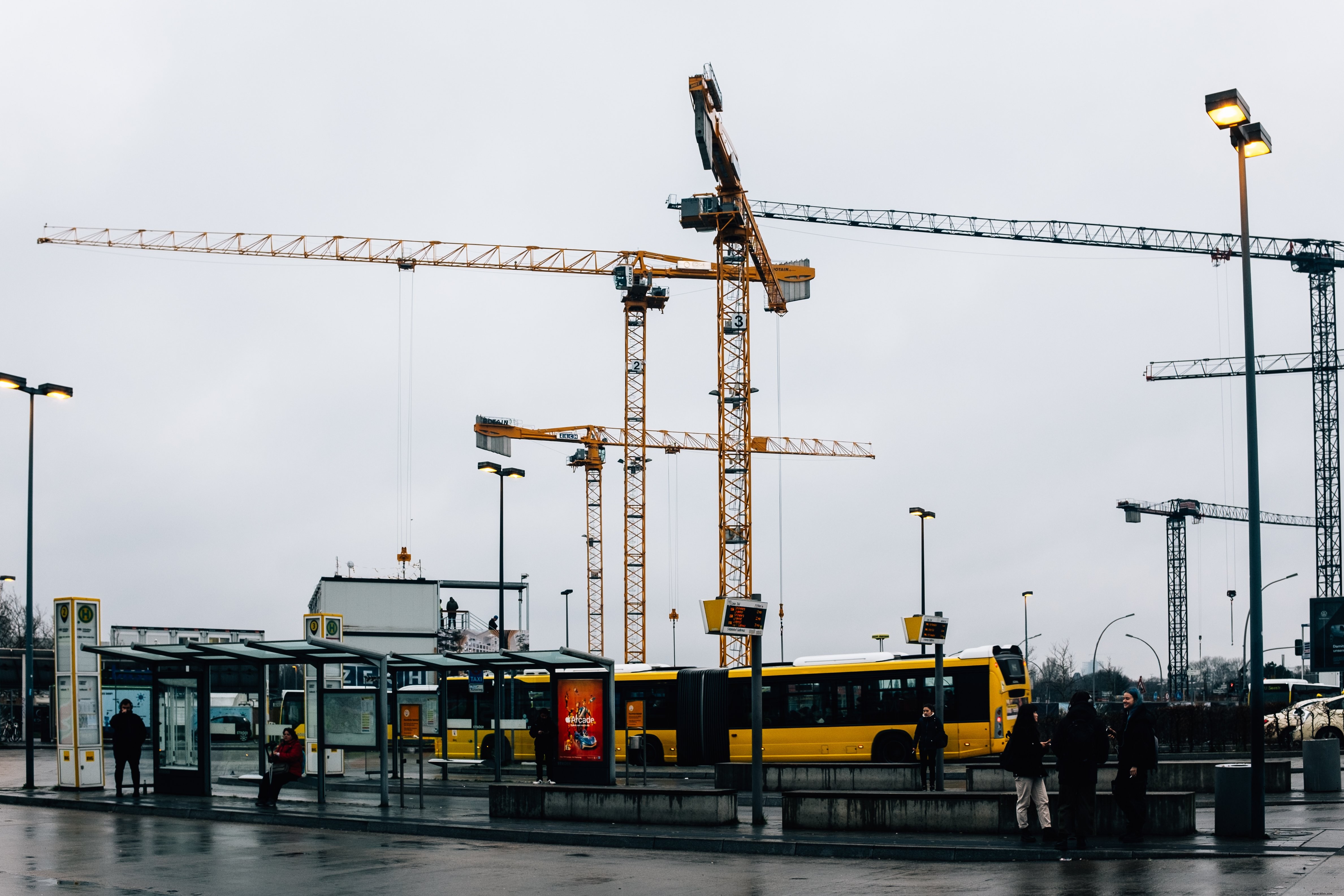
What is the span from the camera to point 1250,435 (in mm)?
15883

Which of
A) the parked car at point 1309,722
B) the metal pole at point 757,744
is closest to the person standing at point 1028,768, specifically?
the metal pole at point 757,744

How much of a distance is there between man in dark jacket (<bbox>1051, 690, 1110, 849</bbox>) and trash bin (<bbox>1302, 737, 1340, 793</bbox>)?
770cm

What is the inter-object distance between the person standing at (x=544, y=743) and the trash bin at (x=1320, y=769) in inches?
519

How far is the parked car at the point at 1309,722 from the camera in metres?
32.7

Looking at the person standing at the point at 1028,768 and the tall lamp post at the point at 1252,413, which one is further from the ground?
the tall lamp post at the point at 1252,413

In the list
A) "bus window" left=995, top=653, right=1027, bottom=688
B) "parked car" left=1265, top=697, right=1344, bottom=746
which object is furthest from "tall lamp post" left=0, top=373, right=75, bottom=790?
"parked car" left=1265, top=697, right=1344, bottom=746

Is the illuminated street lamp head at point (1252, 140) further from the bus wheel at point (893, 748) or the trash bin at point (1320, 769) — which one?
the bus wheel at point (893, 748)

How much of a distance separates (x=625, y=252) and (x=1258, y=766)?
83.1m

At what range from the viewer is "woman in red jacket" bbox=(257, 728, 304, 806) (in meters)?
22.4

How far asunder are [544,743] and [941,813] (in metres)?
12.8

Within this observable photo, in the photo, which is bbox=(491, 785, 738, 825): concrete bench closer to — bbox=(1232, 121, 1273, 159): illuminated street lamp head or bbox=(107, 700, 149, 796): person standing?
bbox=(107, 700, 149, 796): person standing

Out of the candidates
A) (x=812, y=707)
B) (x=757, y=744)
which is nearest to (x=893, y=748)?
(x=812, y=707)

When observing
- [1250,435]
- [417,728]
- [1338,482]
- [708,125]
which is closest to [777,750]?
[417,728]

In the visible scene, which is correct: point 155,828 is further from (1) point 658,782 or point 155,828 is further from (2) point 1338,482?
(2) point 1338,482
